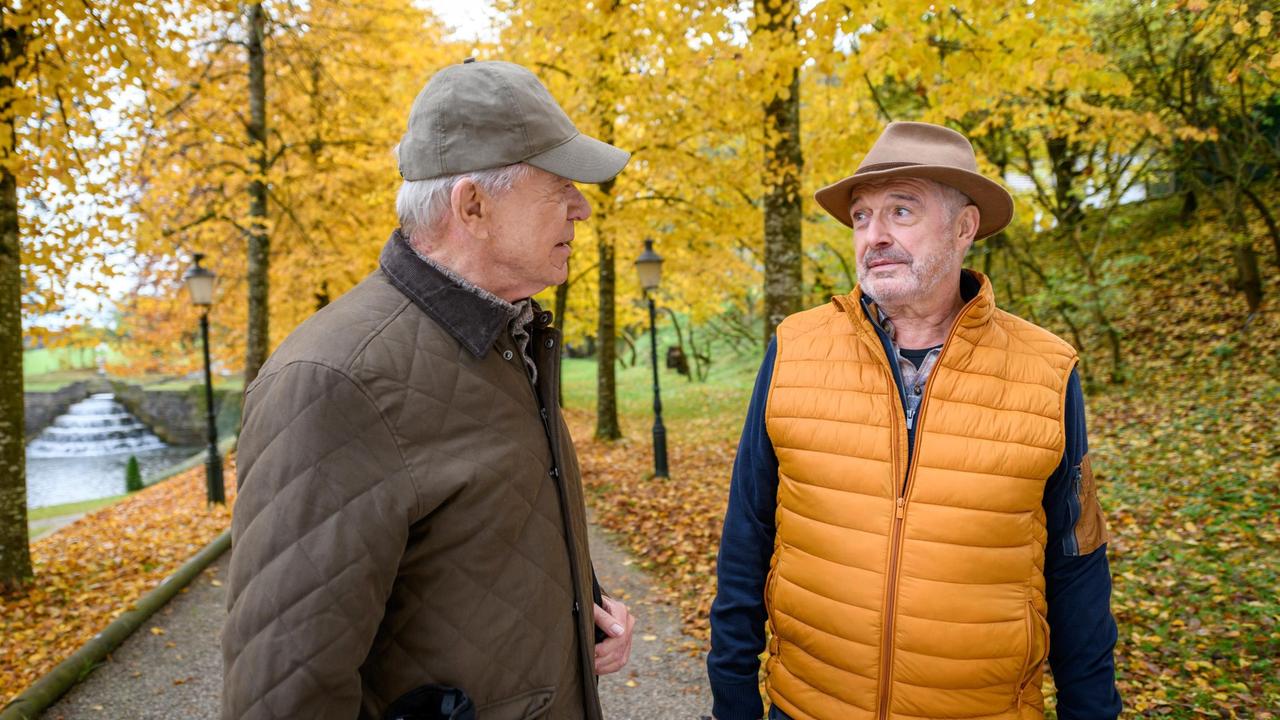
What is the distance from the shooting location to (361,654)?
47.8 inches

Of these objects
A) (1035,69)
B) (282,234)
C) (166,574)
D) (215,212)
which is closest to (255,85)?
(215,212)

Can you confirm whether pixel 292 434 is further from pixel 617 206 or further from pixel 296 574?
pixel 617 206

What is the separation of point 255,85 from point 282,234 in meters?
4.93

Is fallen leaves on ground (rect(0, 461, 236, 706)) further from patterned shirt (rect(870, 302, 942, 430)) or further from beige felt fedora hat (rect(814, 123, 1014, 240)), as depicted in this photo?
beige felt fedora hat (rect(814, 123, 1014, 240))

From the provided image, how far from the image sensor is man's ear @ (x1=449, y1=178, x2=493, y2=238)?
60.0 inches

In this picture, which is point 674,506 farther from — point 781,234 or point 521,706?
point 521,706

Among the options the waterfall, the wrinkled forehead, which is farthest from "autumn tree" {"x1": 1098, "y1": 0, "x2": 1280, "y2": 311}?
the waterfall

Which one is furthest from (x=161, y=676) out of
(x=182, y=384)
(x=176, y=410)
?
(x=182, y=384)

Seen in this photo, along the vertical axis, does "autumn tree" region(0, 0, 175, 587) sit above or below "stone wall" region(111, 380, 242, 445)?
above

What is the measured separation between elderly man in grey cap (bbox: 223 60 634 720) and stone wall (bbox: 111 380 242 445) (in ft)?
105

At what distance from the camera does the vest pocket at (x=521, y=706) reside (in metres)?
1.45

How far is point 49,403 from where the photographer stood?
35.2 meters

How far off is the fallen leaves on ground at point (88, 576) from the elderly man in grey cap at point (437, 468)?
505 centimetres

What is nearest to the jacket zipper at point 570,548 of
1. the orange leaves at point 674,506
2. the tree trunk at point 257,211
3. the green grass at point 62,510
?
the orange leaves at point 674,506
